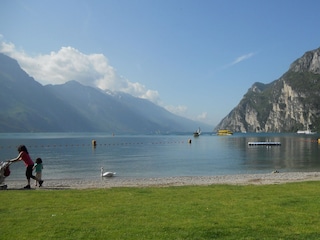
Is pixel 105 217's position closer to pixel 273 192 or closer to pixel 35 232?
pixel 35 232

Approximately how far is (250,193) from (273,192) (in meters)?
1.34

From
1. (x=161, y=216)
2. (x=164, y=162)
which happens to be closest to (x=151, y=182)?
(x=161, y=216)

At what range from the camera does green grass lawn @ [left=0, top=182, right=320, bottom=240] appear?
1001 cm

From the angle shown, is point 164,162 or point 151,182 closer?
point 151,182

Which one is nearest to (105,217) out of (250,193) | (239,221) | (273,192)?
(239,221)

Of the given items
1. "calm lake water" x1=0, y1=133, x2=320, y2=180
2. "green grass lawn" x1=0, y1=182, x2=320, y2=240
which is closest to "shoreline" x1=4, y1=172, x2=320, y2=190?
"calm lake water" x1=0, y1=133, x2=320, y2=180

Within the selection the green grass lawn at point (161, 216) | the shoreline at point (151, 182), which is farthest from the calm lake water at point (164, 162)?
the green grass lawn at point (161, 216)

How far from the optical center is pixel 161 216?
12.1m

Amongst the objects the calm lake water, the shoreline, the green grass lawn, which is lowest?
the calm lake water

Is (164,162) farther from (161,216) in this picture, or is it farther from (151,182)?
(161,216)

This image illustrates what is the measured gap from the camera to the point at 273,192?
18203 millimetres

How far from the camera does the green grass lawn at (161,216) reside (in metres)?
10.0

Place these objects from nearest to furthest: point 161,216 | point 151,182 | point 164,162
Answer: point 161,216 < point 151,182 < point 164,162

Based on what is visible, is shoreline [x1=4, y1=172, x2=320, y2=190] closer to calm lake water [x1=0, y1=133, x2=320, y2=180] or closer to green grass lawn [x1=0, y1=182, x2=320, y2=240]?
calm lake water [x1=0, y1=133, x2=320, y2=180]
